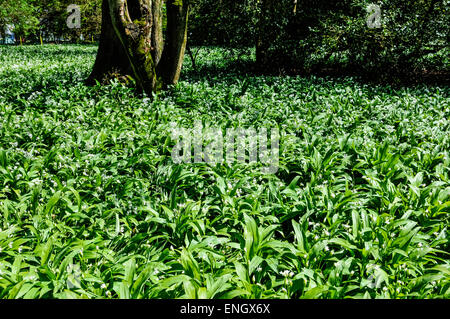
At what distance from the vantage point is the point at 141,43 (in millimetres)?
6121

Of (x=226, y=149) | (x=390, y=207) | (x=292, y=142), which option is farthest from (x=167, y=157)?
(x=390, y=207)

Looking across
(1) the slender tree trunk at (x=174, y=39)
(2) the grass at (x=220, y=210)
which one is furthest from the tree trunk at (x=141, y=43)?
(2) the grass at (x=220, y=210)

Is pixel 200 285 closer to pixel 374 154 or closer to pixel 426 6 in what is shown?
pixel 374 154

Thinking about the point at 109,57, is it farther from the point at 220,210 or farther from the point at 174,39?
the point at 220,210

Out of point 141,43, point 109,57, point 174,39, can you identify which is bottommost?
point 109,57

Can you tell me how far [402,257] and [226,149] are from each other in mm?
2330

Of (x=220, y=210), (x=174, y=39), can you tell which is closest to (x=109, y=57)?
(x=174, y=39)

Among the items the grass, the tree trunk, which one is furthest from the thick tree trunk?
the grass

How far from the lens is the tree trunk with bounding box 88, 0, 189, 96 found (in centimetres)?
591

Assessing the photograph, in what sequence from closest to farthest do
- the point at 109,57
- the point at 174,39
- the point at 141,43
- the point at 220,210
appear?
the point at 220,210, the point at 141,43, the point at 174,39, the point at 109,57

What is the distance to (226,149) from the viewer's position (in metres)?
4.20

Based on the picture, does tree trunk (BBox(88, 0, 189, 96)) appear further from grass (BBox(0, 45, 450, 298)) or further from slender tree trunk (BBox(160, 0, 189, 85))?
grass (BBox(0, 45, 450, 298))

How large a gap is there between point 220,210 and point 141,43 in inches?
168

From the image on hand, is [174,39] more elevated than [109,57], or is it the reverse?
[174,39]
